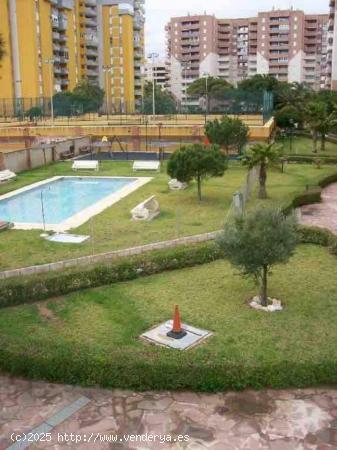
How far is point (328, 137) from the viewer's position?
161ft

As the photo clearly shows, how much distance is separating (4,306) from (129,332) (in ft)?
10.9

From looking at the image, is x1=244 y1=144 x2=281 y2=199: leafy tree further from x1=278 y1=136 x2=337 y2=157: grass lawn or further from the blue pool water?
x1=278 y1=136 x2=337 y2=157: grass lawn

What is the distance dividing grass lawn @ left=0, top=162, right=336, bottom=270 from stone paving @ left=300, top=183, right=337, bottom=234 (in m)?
0.99

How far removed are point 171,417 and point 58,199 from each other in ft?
59.7

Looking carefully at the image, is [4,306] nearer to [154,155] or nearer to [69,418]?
[69,418]

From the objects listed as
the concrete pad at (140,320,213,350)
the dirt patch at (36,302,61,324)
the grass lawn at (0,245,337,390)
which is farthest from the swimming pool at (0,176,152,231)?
the concrete pad at (140,320,213,350)

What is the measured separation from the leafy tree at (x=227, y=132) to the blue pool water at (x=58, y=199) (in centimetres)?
563

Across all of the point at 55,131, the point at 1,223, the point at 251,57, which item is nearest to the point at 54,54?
the point at 55,131

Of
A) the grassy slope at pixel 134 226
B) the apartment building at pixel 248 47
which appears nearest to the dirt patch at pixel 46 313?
the grassy slope at pixel 134 226

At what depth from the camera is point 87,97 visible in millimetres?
68188

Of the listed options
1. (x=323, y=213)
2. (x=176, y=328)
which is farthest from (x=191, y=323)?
(x=323, y=213)

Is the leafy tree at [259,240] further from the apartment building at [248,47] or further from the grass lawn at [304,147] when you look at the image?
the apartment building at [248,47]

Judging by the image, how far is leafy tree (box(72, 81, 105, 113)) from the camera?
61872mm

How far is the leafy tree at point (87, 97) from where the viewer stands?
203ft
